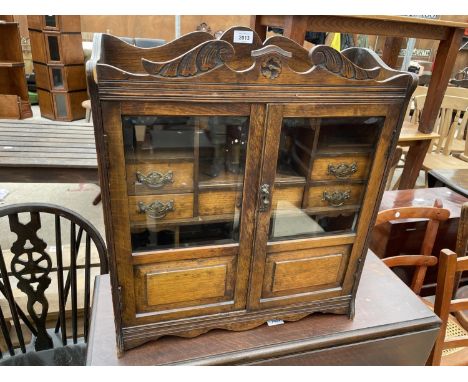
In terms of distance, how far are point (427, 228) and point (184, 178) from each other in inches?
41.6

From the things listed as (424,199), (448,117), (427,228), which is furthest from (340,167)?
(448,117)

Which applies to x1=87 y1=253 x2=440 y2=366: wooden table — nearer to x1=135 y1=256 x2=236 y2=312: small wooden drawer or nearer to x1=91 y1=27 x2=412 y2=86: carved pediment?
x1=135 y1=256 x2=236 y2=312: small wooden drawer

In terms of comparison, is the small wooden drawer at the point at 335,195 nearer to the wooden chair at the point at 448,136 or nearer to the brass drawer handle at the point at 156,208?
the brass drawer handle at the point at 156,208

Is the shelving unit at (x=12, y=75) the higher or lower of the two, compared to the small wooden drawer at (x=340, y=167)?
lower

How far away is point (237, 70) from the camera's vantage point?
74 centimetres

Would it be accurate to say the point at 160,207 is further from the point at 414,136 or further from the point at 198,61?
the point at 414,136

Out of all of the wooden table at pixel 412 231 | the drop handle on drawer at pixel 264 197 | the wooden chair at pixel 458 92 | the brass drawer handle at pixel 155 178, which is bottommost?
the wooden table at pixel 412 231

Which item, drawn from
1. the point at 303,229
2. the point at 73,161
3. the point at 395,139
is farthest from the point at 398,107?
the point at 73,161

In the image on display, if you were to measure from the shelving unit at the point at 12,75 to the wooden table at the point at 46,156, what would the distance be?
161 cm

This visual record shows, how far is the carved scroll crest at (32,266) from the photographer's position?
1.04 m

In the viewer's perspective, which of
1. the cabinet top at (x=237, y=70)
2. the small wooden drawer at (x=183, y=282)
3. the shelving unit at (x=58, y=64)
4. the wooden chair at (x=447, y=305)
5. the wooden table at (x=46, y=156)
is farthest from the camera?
the shelving unit at (x=58, y=64)

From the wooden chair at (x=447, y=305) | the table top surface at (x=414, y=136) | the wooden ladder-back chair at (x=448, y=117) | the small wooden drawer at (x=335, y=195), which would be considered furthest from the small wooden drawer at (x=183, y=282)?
the wooden ladder-back chair at (x=448, y=117)

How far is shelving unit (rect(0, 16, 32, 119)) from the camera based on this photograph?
3518 mm

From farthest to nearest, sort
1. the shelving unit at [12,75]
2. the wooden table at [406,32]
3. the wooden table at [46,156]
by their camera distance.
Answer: the shelving unit at [12,75], the wooden table at [46,156], the wooden table at [406,32]
